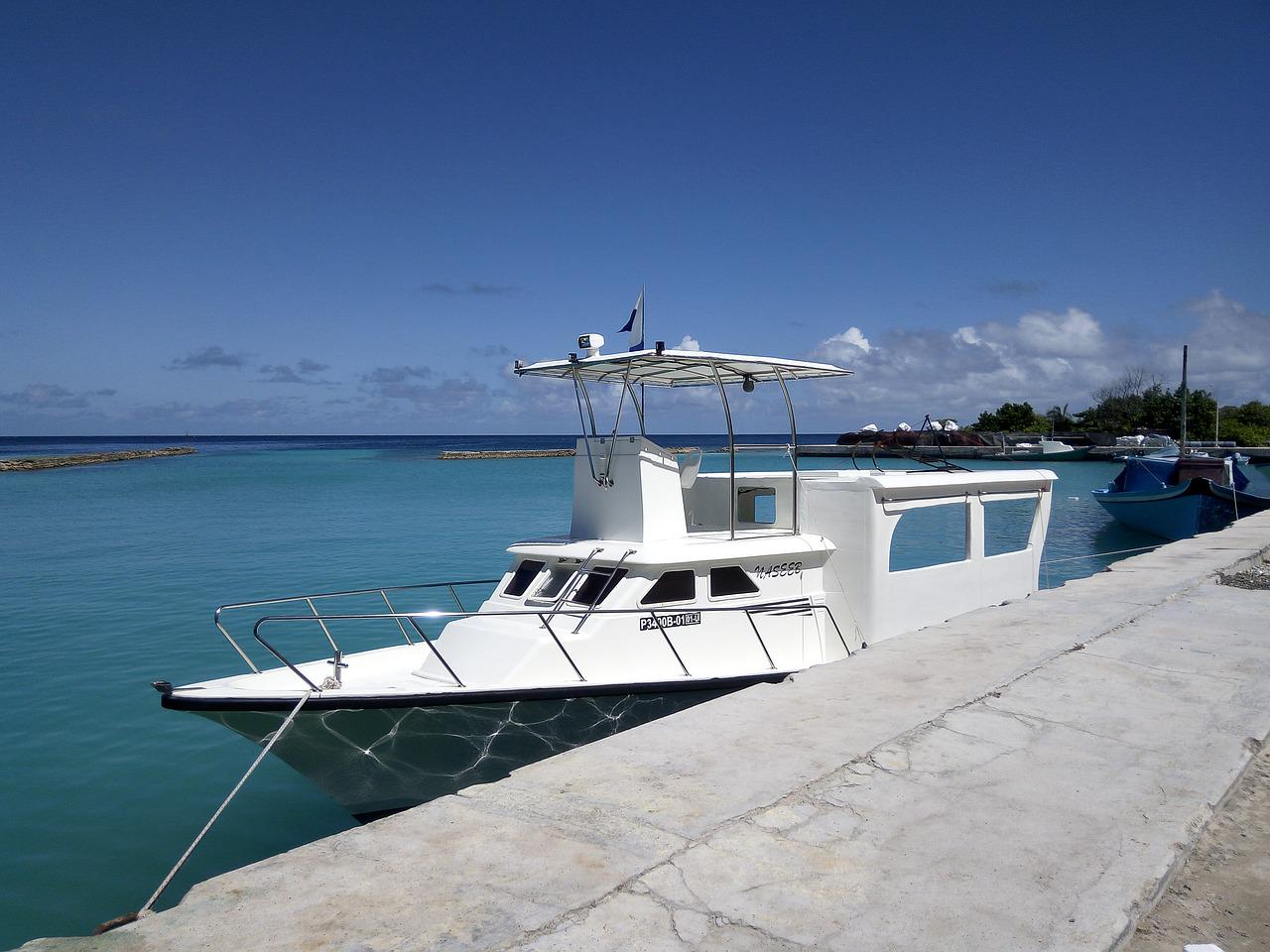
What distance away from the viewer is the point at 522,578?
888 centimetres

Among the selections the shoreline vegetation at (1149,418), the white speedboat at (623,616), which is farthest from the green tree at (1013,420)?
the white speedboat at (623,616)

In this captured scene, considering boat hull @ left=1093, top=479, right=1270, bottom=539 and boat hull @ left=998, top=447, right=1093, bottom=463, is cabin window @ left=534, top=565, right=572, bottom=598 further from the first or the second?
boat hull @ left=998, top=447, right=1093, bottom=463

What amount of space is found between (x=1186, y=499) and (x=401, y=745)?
29066mm

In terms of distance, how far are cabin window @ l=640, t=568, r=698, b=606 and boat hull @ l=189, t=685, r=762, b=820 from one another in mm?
1671

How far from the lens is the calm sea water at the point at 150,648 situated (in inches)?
282

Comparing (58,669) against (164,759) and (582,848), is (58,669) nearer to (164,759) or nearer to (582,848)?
(164,759)

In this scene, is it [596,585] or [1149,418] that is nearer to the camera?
[596,585]

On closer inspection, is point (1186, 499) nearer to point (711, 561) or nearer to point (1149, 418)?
point (711, 561)

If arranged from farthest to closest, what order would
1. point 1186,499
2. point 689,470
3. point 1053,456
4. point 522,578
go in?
1. point 1053,456
2. point 1186,499
3. point 689,470
4. point 522,578

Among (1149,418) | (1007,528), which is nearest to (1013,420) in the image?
(1149,418)

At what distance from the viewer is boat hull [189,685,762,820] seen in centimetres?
660

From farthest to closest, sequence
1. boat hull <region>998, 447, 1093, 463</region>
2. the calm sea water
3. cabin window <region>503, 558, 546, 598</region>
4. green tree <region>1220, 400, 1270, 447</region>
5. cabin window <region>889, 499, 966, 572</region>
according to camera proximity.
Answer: boat hull <region>998, 447, 1093, 463</region>
green tree <region>1220, 400, 1270, 447</region>
cabin window <region>889, 499, 966, 572</region>
cabin window <region>503, 558, 546, 598</region>
the calm sea water

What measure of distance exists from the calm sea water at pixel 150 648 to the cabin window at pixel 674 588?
3644mm

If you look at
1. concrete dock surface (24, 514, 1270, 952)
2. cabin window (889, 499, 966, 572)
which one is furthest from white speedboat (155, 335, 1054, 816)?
cabin window (889, 499, 966, 572)
